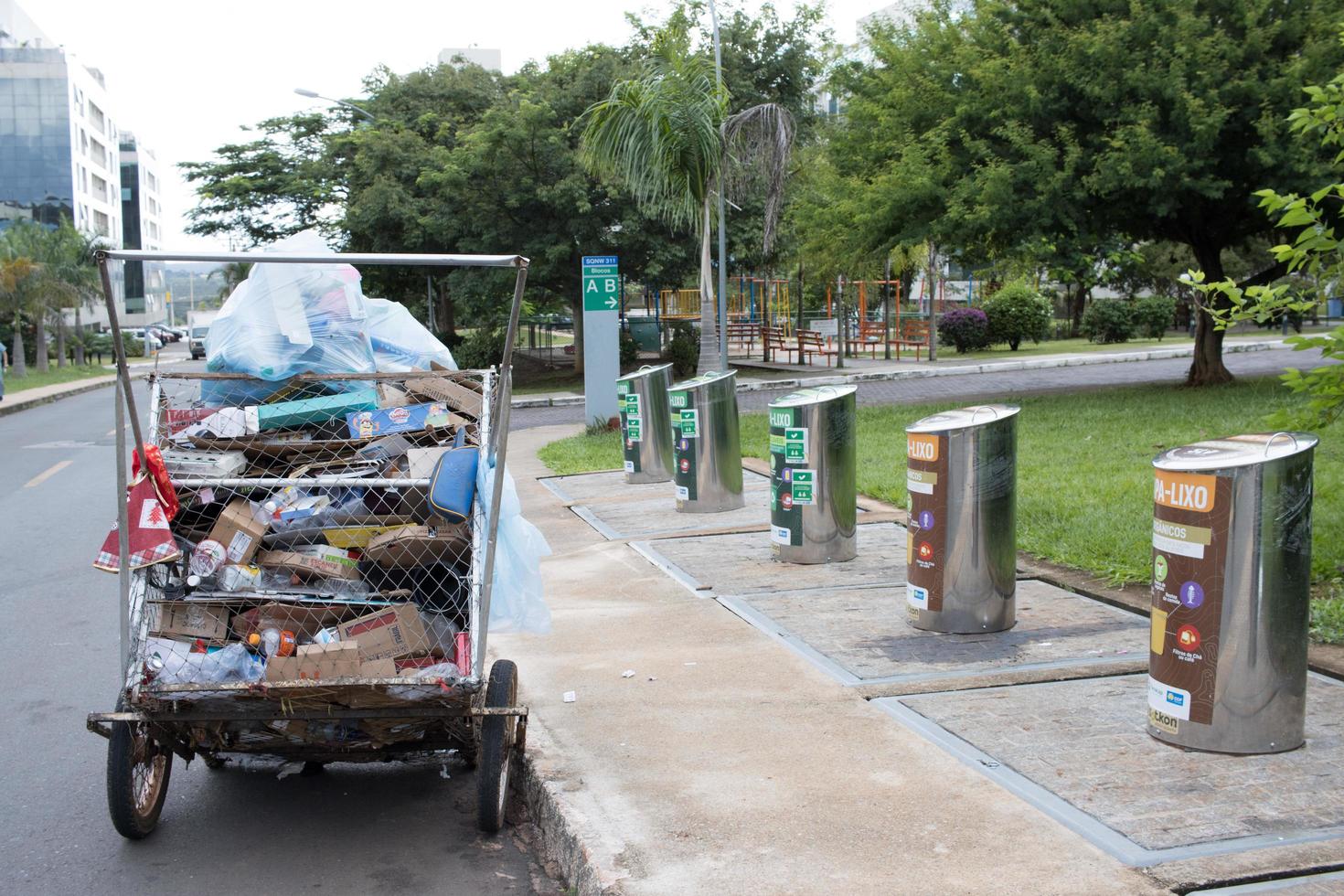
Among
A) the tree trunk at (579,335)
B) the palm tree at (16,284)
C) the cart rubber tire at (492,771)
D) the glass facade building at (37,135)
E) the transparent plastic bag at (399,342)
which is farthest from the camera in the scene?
the glass facade building at (37,135)

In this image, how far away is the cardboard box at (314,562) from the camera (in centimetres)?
484

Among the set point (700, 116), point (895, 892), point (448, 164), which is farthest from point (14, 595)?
point (448, 164)

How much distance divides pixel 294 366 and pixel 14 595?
16.2ft

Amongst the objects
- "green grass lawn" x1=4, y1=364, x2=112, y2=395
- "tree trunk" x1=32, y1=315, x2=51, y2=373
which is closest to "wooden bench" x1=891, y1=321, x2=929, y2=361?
"green grass lawn" x1=4, y1=364, x2=112, y2=395

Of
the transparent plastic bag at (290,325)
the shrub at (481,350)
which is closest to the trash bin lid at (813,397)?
the transparent plastic bag at (290,325)

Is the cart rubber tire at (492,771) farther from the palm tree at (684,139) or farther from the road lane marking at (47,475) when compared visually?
the palm tree at (684,139)

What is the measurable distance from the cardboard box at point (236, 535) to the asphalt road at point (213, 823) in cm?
108

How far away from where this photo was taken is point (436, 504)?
4.71 meters

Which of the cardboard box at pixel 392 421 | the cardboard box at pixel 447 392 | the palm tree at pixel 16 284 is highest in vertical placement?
the palm tree at pixel 16 284

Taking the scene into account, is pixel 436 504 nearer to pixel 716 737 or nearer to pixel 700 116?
pixel 716 737

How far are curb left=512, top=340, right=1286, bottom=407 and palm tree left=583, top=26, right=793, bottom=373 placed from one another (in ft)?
18.8

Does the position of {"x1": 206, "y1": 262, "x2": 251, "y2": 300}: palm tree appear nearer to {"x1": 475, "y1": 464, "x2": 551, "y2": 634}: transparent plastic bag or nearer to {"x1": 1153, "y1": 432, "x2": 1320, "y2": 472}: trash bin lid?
{"x1": 475, "y1": 464, "x2": 551, "y2": 634}: transparent plastic bag

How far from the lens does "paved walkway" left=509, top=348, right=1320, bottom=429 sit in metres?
21.8

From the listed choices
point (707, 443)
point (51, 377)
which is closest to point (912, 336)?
point (707, 443)
